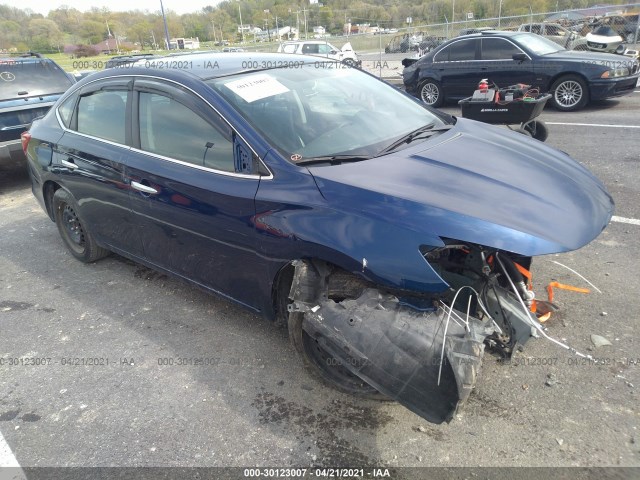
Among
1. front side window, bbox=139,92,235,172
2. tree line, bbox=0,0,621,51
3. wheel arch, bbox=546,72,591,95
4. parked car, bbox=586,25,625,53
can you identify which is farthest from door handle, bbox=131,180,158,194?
tree line, bbox=0,0,621,51

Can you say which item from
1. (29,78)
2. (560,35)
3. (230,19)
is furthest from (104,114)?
(230,19)

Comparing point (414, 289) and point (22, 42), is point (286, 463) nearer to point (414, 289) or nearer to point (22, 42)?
point (414, 289)

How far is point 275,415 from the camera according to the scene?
8.59 feet

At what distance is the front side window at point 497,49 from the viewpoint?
9.84m

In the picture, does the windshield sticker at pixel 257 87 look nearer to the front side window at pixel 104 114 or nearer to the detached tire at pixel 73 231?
the front side window at pixel 104 114

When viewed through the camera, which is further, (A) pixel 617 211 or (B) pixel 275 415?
(A) pixel 617 211

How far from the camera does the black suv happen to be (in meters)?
6.81

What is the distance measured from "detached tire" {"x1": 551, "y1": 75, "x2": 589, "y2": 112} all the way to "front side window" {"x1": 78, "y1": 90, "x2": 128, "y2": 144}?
28.4 feet

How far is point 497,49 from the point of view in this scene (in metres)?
10.0

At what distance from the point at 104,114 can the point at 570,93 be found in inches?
350

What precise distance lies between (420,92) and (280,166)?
9.78 m

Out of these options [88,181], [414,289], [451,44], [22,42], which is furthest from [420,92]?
[22,42]

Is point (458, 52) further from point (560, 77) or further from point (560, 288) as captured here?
point (560, 288)

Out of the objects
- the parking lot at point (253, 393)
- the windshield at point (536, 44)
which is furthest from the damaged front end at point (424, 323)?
the windshield at point (536, 44)
